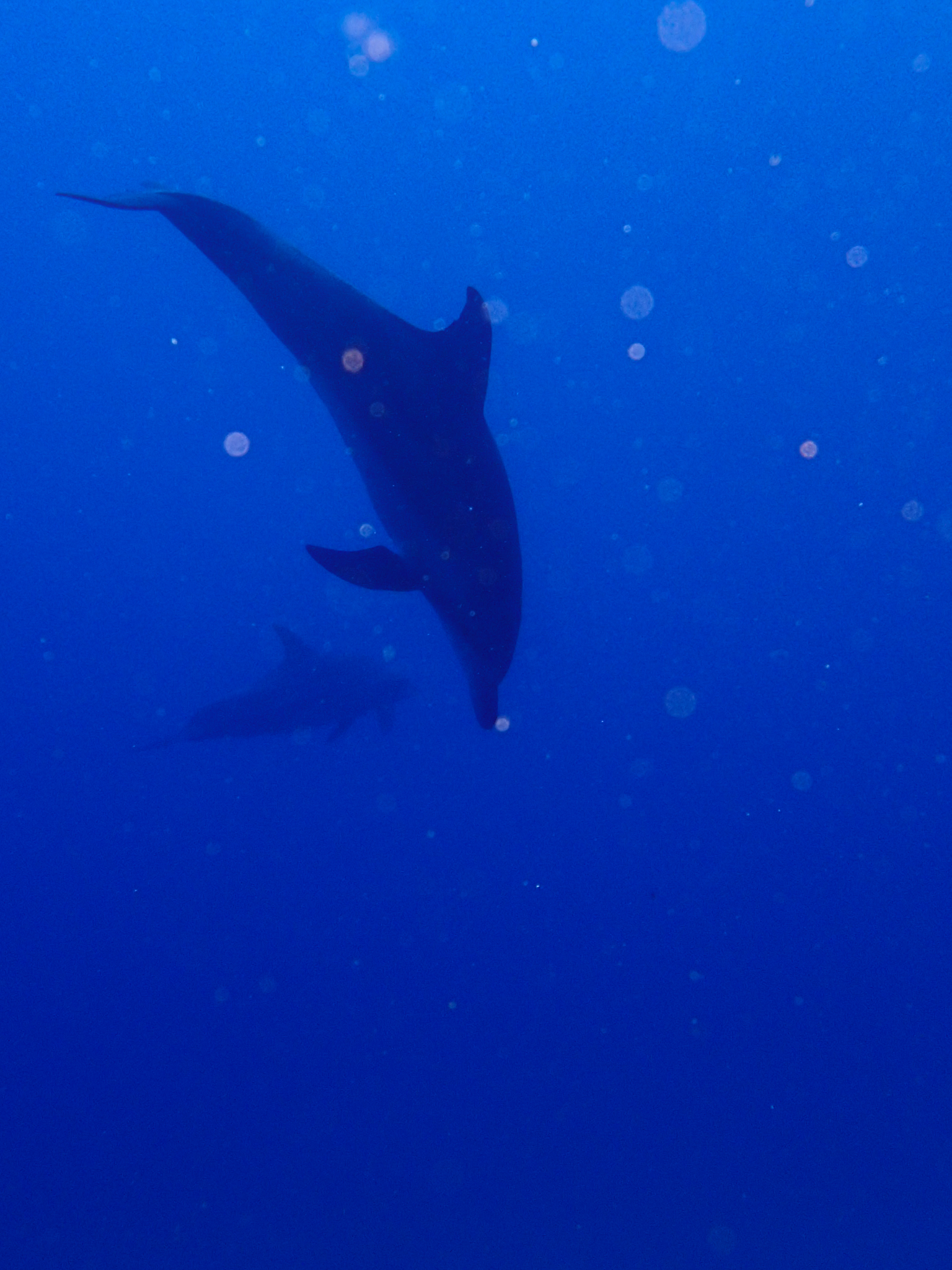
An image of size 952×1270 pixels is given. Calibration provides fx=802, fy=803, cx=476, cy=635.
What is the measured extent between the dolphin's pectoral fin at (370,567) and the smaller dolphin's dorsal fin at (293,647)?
6.21 meters

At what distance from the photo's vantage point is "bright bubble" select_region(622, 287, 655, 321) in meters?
18.9

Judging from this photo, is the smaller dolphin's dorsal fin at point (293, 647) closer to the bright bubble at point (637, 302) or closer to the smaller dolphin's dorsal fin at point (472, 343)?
the smaller dolphin's dorsal fin at point (472, 343)

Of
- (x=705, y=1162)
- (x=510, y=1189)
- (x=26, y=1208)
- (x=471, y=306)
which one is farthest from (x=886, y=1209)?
(x=471, y=306)

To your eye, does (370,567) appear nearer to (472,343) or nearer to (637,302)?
(472,343)

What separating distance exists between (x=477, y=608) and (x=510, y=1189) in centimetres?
1578

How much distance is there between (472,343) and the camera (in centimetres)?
416

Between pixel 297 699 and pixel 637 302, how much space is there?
14113 mm

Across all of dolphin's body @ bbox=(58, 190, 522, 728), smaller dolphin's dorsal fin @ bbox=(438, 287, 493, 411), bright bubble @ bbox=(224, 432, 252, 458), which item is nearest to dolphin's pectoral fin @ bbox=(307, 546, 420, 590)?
dolphin's body @ bbox=(58, 190, 522, 728)

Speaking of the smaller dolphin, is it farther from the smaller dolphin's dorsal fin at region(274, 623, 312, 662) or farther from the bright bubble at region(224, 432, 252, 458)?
the bright bubble at region(224, 432, 252, 458)

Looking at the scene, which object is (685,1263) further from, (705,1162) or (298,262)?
(298,262)

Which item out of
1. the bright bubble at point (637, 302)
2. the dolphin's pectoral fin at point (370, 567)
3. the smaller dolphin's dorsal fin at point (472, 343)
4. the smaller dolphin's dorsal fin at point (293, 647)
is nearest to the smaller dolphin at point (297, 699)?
the smaller dolphin's dorsal fin at point (293, 647)

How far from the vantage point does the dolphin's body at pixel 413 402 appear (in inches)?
166

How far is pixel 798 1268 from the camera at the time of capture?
15516 mm

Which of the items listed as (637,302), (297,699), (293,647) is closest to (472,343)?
A: (297,699)
